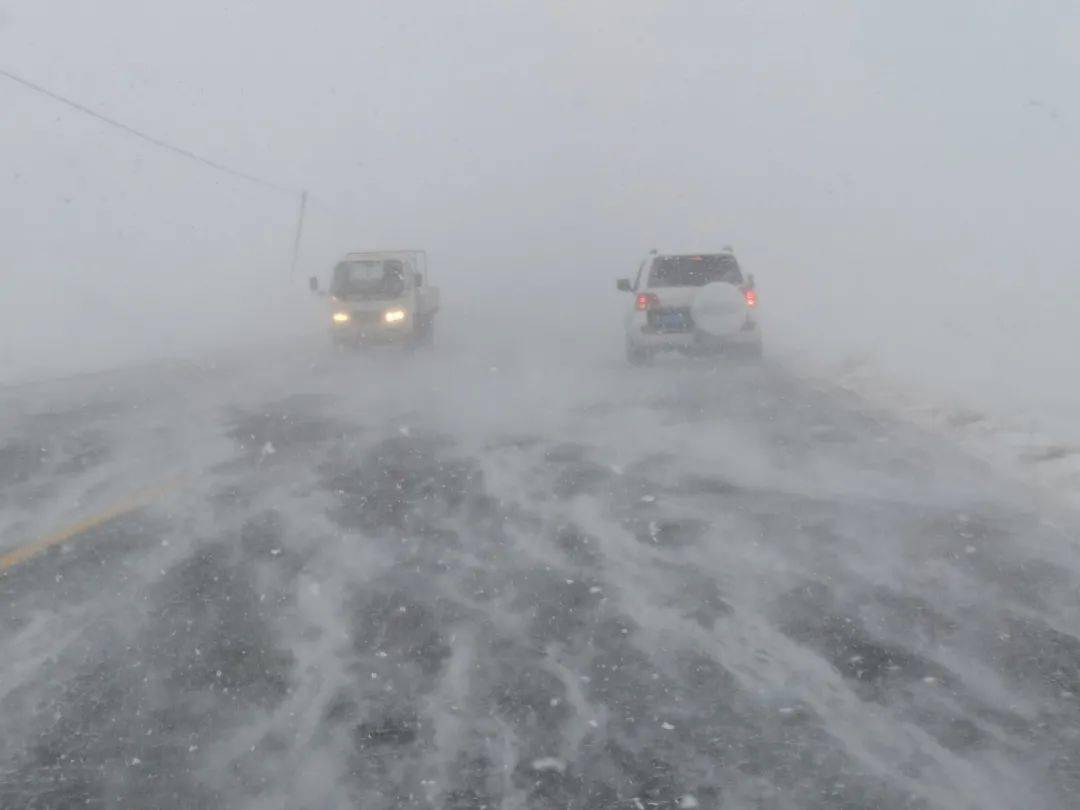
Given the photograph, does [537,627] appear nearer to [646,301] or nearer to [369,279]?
[646,301]

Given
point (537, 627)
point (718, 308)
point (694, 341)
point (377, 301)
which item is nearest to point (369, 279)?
point (377, 301)

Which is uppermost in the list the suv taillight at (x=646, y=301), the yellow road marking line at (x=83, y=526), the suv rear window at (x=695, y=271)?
the suv rear window at (x=695, y=271)

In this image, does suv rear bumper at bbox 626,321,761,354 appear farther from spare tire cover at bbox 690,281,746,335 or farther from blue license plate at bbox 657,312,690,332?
spare tire cover at bbox 690,281,746,335

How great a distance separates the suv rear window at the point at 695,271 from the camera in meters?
16.5

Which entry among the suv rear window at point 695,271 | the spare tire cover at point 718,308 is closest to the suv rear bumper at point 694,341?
the spare tire cover at point 718,308

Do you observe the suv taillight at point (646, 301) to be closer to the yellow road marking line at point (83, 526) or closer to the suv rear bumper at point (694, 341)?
the suv rear bumper at point (694, 341)

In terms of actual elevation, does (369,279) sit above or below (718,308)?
below

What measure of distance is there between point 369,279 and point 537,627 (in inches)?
624

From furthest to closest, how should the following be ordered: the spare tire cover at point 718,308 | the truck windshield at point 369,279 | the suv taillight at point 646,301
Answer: the truck windshield at point 369,279, the suv taillight at point 646,301, the spare tire cover at point 718,308

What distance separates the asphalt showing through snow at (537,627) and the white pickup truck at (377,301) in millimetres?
9123

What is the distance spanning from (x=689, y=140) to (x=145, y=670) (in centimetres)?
7133

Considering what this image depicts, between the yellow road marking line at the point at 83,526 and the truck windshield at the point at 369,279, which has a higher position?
the truck windshield at the point at 369,279

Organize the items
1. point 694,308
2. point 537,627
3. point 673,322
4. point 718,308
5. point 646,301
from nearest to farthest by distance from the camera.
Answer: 1. point 537,627
2. point 718,308
3. point 694,308
4. point 673,322
5. point 646,301

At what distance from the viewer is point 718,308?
15719mm
